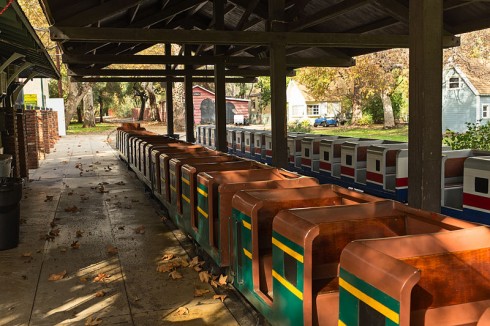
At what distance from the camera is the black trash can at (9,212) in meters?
8.03

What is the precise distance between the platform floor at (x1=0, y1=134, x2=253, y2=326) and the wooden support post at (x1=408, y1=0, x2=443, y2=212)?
275 cm

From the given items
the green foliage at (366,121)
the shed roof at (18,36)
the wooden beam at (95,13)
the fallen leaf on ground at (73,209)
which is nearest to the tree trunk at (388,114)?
the green foliage at (366,121)

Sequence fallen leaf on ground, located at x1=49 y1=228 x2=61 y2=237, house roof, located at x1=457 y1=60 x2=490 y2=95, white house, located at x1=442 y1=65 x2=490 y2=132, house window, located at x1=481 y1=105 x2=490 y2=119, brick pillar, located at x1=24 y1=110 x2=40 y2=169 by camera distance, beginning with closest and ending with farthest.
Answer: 1. fallen leaf on ground, located at x1=49 y1=228 x2=61 y2=237
2. brick pillar, located at x1=24 y1=110 x2=40 y2=169
3. house roof, located at x1=457 y1=60 x2=490 y2=95
4. white house, located at x1=442 y1=65 x2=490 y2=132
5. house window, located at x1=481 y1=105 x2=490 y2=119

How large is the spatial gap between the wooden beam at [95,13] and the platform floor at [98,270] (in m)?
3.89

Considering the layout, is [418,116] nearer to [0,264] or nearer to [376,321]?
[376,321]

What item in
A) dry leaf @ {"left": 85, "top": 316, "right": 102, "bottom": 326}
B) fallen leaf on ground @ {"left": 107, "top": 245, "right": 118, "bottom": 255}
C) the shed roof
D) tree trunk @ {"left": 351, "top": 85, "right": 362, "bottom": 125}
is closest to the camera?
dry leaf @ {"left": 85, "top": 316, "right": 102, "bottom": 326}

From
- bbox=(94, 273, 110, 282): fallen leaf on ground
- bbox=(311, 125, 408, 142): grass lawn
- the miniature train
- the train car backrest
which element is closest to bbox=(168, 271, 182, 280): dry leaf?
the miniature train

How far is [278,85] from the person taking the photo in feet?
36.2

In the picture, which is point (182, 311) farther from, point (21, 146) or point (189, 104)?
point (189, 104)

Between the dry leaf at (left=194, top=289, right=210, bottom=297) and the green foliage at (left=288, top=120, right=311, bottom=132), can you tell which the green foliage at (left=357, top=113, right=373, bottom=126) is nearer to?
the green foliage at (left=288, top=120, right=311, bottom=132)

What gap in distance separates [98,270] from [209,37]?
5.36 metres

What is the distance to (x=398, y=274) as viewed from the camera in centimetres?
286

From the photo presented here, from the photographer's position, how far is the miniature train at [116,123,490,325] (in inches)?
124

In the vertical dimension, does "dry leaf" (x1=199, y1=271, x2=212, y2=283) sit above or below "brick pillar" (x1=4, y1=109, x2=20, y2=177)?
below
